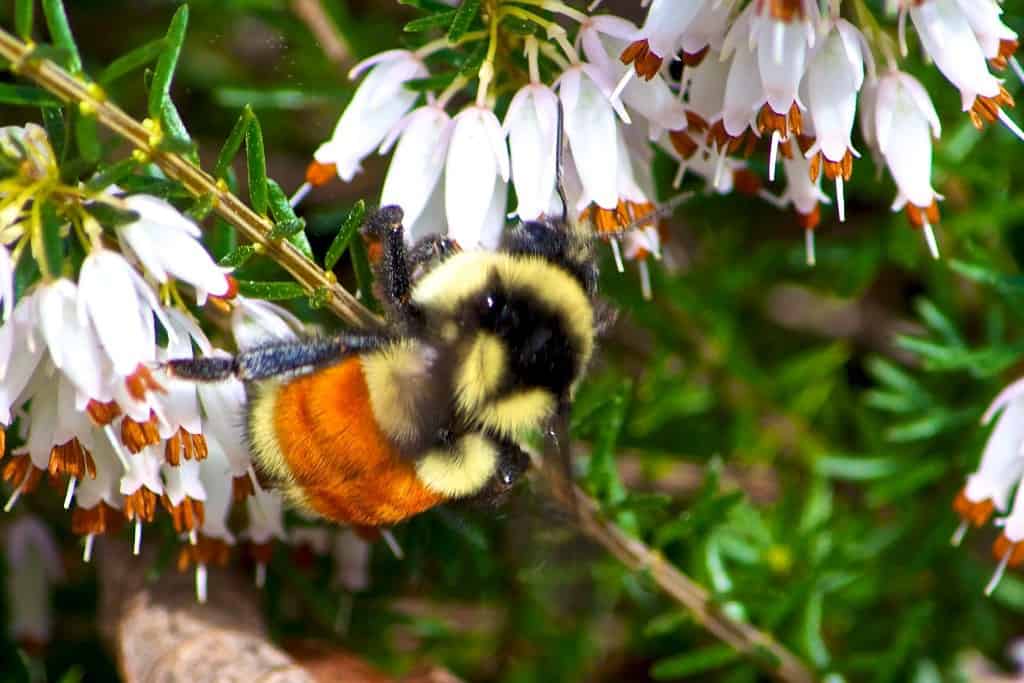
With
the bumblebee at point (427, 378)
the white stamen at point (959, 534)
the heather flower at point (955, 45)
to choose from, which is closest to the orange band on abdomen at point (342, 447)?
the bumblebee at point (427, 378)

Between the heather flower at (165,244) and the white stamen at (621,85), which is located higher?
the white stamen at (621,85)

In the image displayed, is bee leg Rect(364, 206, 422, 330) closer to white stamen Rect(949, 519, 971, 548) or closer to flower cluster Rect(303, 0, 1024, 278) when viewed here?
flower cluster Rect(303, 0, 1024, 278)

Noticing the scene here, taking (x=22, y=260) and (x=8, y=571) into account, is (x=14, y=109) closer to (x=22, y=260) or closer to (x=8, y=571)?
Result: (x=22, y=260)

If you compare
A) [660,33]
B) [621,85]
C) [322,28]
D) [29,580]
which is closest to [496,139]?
[621,85]

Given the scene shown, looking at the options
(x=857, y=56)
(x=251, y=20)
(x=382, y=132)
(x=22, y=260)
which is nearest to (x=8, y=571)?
(x=22, y=260)

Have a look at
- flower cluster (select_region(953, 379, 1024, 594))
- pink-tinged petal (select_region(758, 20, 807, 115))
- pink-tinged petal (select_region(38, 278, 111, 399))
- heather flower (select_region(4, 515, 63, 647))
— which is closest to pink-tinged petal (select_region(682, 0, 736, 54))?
pink-tinged petal (select_region(758, 20, 807, 115))

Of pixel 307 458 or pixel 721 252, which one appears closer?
pixel 307 458

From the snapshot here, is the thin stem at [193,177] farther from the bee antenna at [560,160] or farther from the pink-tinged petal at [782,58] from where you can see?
the pink-tinged petal at [782,58]
